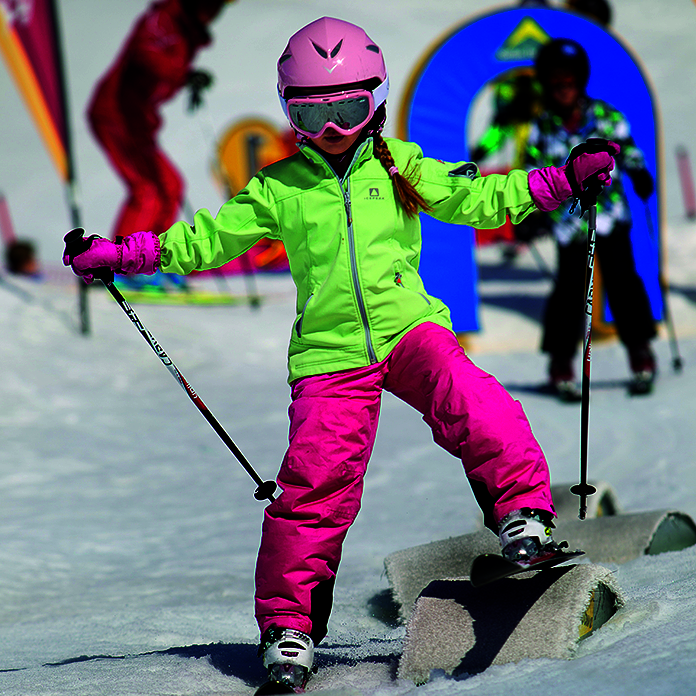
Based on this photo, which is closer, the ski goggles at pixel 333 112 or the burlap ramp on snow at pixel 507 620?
the burlap ramp on snow at pixel 507 620

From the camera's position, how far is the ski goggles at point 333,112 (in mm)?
2281

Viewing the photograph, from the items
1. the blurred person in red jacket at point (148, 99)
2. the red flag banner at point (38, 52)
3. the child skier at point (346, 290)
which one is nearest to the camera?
the child skier at point (346, 290)

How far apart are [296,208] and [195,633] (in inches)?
52.1

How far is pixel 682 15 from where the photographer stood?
19.1m

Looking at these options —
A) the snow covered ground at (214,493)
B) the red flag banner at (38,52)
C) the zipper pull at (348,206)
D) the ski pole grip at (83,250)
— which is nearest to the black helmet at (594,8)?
the snow covered ground at (214,493)

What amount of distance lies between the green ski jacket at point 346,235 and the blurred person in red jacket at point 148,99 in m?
6.59

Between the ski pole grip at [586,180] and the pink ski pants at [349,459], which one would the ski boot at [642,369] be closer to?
the ski pole grip at [586,180]

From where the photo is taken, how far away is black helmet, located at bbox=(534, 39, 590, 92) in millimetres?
5469

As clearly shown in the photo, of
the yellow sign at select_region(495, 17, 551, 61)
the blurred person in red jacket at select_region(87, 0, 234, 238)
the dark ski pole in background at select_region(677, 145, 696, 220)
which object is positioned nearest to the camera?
the yellow sign at select_region(495, 17, 551, 61)

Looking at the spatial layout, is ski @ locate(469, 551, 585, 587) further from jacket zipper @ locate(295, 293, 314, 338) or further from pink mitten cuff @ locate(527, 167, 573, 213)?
pink mitten cuff @ locate(527, 167, 573, 213)

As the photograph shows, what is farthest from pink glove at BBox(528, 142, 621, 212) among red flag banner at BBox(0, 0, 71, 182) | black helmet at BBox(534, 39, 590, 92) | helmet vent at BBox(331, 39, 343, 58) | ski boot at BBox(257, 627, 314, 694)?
red flag banner at BBox(0, 0, 71, 182)

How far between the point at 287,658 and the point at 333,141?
4.13ft

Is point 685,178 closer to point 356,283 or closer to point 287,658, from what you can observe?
point 356,283

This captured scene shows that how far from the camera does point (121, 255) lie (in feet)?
7.70
